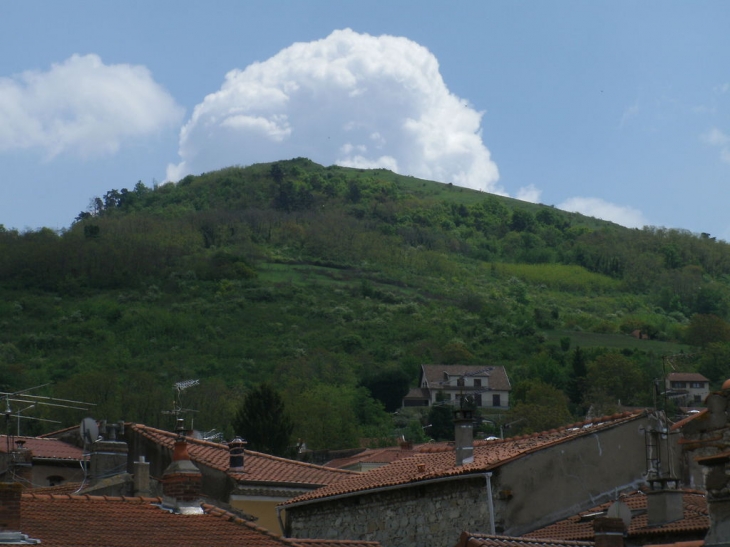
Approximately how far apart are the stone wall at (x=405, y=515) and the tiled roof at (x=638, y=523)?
89 cm

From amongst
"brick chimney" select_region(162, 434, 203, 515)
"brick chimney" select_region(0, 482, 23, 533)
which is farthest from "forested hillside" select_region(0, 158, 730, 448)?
"brick chimney" select_region(0, 482, 23, 533)

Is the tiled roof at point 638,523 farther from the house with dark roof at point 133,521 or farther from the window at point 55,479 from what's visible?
the window at point 55,479

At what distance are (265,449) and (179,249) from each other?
107 m

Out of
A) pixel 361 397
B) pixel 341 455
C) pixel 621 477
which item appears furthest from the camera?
pixel 361 397

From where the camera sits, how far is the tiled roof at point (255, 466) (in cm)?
2036

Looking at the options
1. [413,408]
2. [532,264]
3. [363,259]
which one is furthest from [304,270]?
[413,408]

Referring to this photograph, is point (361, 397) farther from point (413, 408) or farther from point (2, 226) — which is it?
point (2, 226)

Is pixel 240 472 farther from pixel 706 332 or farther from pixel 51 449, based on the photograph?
pixel 706 332

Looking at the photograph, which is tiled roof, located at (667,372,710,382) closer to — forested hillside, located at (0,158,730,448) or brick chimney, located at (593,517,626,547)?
forested hillside, located at (0,158,730,448)

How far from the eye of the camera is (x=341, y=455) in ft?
193

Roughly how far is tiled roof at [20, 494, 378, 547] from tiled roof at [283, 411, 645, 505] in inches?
172

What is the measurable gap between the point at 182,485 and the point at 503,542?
3.18 metres

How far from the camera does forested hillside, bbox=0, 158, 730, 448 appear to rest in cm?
9044

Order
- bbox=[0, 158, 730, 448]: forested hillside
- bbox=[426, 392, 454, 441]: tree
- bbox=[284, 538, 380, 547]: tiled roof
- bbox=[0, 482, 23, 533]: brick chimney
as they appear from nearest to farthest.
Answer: bbox=[0, 482, 23, 533]: brick chimney
bbox=[284, 538, 380, 547]: tiled roof
bbox=[426, 392, 454, 441]: tree
bbox=[0, 158, 730, 448]: forested hillside
